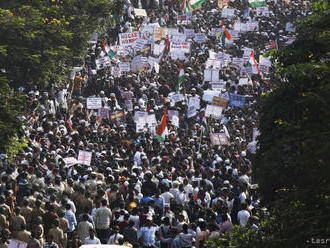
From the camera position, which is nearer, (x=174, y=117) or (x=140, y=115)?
(x=140, y=115)

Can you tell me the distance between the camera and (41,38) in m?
27.9

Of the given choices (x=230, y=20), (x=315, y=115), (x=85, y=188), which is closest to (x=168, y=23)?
(x=230, y=20)

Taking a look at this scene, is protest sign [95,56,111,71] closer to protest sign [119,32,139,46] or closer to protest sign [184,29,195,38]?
protest sign [119,32,139,46]

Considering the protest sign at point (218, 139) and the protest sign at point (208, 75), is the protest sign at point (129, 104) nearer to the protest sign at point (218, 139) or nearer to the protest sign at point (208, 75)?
the protest sign at point (208, 75)

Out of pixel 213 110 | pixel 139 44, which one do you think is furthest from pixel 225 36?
pixel 213 110

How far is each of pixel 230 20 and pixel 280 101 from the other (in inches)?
1240

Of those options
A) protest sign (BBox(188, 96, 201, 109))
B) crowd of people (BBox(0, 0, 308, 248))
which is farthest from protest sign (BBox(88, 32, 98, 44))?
protest sign (BBox(188, 96, 201, 109))

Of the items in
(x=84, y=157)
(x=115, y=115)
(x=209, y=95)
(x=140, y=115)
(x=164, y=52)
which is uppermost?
(x=164, y=52)

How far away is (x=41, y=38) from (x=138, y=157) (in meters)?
7.04

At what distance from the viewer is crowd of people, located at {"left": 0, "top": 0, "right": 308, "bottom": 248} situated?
52.8ft

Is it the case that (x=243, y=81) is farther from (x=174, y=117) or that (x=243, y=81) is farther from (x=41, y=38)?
(x=41, y=38)

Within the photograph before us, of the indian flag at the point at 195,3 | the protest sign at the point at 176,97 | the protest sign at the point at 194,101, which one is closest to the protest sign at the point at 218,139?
the protest sign at the point at 194,101

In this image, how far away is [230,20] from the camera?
46.1m

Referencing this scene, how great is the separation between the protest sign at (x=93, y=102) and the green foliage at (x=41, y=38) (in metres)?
1.68
